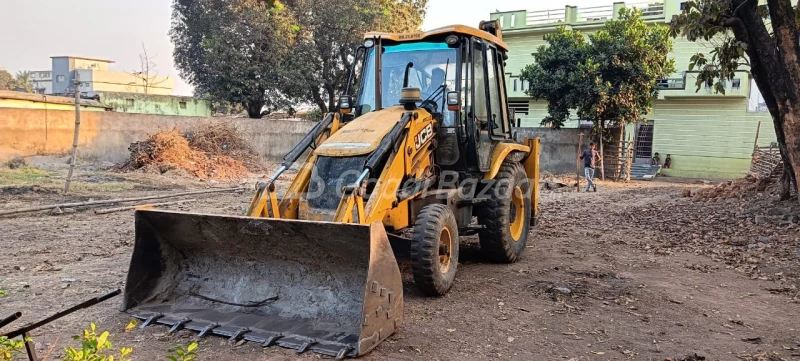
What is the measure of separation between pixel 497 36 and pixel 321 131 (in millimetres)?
2850

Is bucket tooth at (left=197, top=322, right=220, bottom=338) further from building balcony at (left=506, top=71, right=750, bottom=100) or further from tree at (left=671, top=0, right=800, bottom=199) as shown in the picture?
building balcony at (left=506, top=71, right=750, bottom=100)

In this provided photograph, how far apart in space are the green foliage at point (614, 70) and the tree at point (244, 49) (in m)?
10.7

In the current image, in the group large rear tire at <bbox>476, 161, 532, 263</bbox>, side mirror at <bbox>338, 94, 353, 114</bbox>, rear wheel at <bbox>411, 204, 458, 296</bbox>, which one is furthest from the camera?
side mirror at <bbox>338, 94, 353, 114</bbox>

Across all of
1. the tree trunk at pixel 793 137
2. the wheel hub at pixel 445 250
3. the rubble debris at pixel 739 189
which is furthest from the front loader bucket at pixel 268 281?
the rubble debris at pixel 739 189

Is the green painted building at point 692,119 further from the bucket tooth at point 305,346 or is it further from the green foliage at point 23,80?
the green foliage at point 23,80

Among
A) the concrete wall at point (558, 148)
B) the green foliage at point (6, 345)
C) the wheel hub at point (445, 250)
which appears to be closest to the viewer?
the green foliage at point (6, 345)

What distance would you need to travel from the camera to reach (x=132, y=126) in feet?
66.5

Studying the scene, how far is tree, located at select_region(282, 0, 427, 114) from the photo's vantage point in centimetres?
2483

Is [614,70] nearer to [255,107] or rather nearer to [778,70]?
[778,70]

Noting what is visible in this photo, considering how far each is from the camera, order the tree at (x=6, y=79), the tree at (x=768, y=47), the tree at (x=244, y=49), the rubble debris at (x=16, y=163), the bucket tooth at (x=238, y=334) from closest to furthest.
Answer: the bucket tooth at (x=238, y=334) < the tree at (x=768, y=47) < the rubble debris at (x=16, y=163) < the tree at (x=244, y=49) < the tree at (x=6, y=79)

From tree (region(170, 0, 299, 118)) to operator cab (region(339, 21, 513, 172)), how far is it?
1822cm

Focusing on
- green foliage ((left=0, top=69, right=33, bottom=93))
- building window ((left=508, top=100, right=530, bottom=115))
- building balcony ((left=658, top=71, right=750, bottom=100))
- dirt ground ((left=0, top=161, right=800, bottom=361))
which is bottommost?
dirt ground ((left=0, top=161, right=800, bottom=361))

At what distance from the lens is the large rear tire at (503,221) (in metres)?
6.82

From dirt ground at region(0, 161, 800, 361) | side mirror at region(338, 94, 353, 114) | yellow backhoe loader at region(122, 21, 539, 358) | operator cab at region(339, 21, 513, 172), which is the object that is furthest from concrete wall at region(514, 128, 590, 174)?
side mirror at region(338, 94, 353, 114)
